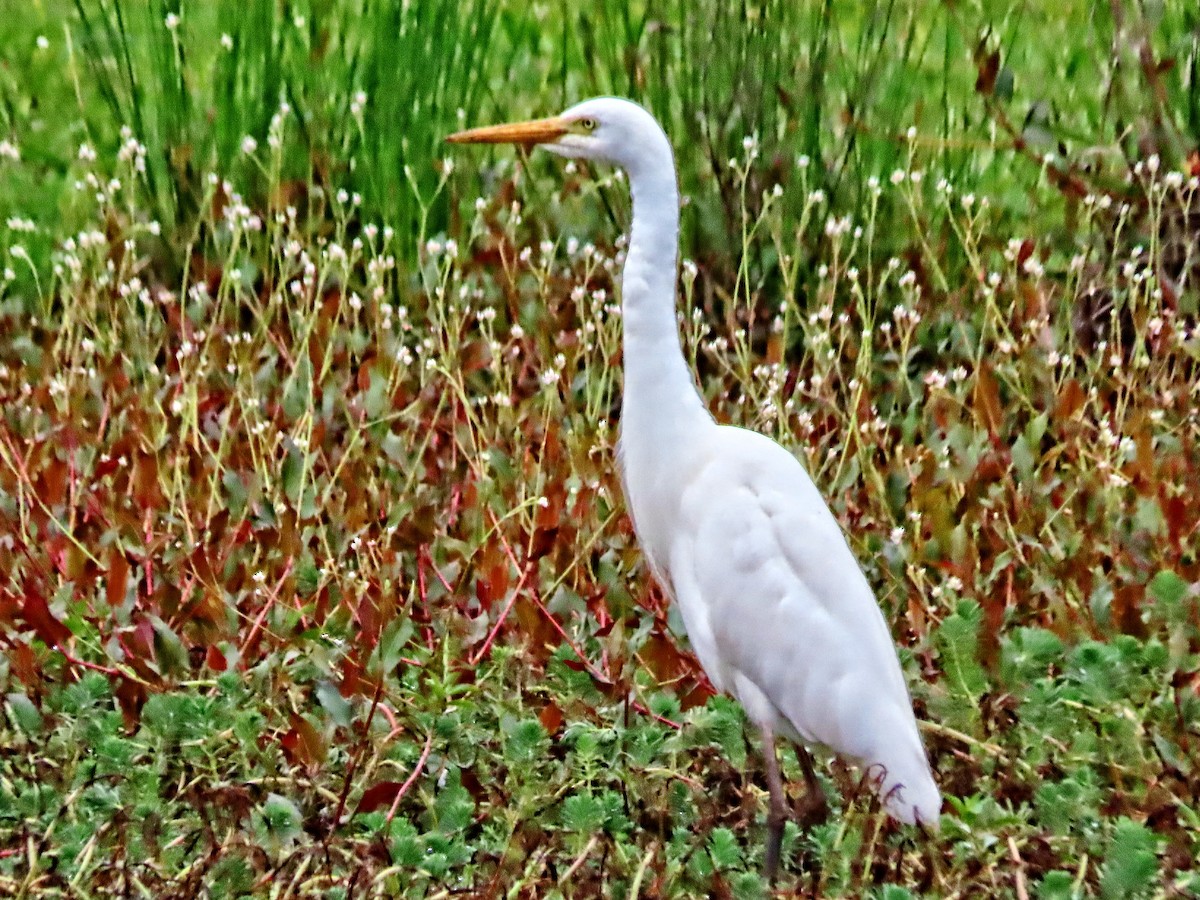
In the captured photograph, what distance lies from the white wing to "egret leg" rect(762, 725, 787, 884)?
71mm

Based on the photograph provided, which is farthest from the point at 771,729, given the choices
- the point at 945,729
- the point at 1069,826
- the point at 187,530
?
the point at 187,530

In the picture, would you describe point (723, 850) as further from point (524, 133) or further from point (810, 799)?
point (524, 133)

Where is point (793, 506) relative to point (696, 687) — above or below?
above

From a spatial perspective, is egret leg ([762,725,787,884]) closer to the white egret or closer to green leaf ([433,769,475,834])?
the white egret

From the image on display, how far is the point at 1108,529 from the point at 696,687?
2.82 feet

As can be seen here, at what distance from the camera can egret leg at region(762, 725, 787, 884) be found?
2.78m

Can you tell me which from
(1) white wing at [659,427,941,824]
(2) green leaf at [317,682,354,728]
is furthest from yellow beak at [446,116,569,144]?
(2) green leaf at [317,682,354,728]

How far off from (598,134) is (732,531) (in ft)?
2.16

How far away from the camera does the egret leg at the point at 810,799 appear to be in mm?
3043

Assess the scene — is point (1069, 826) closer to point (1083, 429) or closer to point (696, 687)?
point (696, 687)

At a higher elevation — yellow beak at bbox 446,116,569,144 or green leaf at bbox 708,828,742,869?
yellow beak at bbox 446,116,569,144

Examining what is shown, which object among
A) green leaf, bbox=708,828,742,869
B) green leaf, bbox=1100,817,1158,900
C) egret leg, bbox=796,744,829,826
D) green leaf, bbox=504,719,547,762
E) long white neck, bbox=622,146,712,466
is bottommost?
egret leg, bbox=796,744,829,826

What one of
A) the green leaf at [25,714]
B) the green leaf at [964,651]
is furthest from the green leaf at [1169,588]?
the green leaf at [25,714]

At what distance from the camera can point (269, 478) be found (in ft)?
12.8
